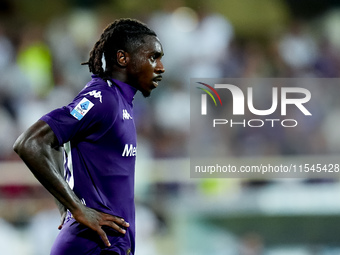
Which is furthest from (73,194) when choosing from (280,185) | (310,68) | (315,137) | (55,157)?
(310,68)

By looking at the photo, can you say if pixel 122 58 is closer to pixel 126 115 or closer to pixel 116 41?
pixel 116 41

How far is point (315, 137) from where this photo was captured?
876 cm

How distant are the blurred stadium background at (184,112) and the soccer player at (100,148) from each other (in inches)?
153

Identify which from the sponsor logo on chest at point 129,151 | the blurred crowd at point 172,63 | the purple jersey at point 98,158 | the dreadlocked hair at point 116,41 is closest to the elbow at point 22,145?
the purple jersey at point 98,158

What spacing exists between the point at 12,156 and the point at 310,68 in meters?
4.73

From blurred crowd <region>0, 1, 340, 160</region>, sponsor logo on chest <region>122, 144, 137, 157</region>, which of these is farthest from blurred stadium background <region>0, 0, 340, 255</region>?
sponsor logo on chest <region>122, 144, 137, 157</region>

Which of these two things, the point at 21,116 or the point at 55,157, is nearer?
the point at 55,157

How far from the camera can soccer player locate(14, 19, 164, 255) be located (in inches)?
123

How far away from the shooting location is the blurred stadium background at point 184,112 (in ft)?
24.0

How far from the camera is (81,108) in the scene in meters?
3.20

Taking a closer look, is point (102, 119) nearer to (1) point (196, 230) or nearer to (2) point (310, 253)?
(1) point (196, 230)

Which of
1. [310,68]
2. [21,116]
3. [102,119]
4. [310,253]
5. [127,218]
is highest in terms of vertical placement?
[310,68]

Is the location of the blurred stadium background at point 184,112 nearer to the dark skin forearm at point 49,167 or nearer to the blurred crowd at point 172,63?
the blurred crowd at point 172,63

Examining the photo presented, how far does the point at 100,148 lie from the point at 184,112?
566cm
